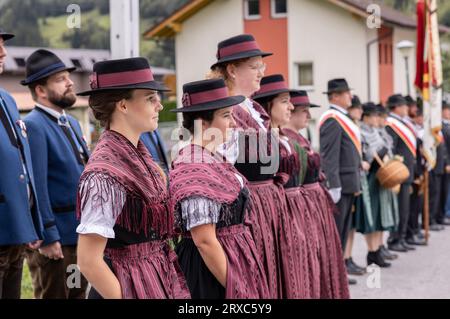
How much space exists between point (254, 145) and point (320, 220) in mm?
1251

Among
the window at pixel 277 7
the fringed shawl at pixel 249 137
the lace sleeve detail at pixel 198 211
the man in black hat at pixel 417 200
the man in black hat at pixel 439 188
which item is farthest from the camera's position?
the window at pixel 277 7

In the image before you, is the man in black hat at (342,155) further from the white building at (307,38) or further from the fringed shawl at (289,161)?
the white building at (307,38)

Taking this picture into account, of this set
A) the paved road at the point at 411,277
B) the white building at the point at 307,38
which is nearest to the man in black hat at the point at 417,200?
the paved road at the point at 411,277

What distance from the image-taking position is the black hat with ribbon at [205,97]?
149 inches

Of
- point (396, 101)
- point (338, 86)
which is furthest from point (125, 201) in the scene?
point (396, 101)

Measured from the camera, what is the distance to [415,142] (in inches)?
376

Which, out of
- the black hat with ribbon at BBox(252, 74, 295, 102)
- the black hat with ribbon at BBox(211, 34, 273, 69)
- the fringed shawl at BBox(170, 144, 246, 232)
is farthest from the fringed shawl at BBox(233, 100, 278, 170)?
the fringed shawl at BBox(170, 144, 246, 232)

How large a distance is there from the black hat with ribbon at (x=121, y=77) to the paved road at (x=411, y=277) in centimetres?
431

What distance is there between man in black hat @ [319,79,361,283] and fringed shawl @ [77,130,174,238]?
4.49 m

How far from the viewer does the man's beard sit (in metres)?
4.83

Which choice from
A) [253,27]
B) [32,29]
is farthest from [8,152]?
[32,29]

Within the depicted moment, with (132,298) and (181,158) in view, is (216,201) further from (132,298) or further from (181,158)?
(132,298)

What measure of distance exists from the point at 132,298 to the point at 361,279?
512cm
